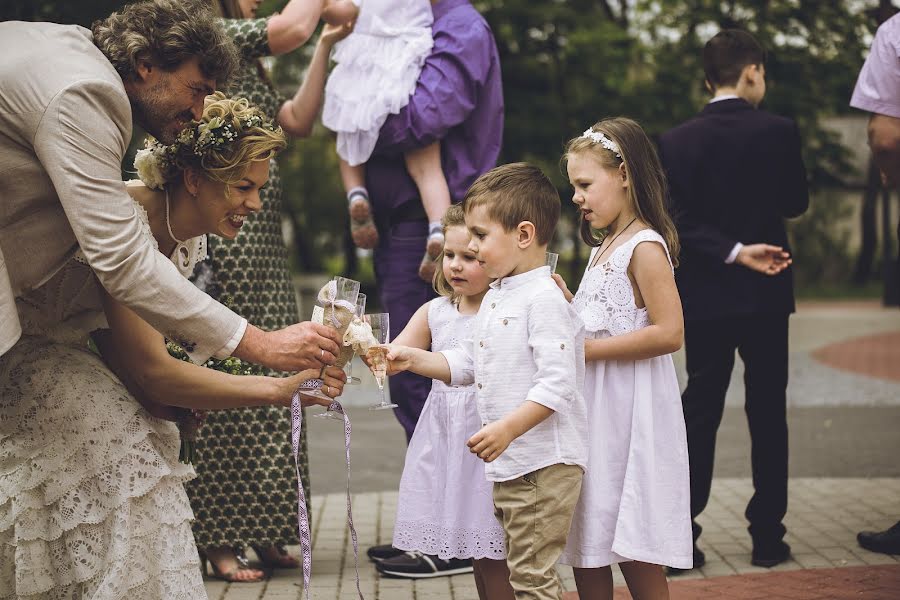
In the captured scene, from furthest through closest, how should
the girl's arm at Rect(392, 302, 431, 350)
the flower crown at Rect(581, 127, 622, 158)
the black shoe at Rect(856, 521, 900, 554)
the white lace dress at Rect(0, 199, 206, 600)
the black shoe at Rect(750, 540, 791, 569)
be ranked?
1. the black shoe at Rect(856, 521, 900, 554)
2. the black shoe at Rect(750, 540, 791, 569)
3. the girl's arm at Rect(392, 302, 431, 350)
4. the flower crown at Rect(581, 127, 622, 158)
5. the white lace dress at Rect(0, 199, 206, 600)

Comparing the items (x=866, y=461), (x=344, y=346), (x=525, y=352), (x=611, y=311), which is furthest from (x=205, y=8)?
(x=866, y=461)

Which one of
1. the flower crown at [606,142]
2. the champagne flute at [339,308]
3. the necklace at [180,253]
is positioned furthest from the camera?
the flower crown at [606,142]

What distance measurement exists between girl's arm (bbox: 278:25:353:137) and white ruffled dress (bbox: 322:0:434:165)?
0.06m

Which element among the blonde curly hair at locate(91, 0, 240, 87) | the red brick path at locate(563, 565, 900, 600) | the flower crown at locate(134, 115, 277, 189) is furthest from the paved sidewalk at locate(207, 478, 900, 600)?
the blonde curly hair at locate(91, 0, 240, 87)

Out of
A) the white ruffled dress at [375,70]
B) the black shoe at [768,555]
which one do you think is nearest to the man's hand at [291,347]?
the white ruffled dress at [375,70]

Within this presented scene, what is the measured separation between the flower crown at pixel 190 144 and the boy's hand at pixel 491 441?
1.11m

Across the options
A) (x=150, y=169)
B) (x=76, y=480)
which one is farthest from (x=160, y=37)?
Result: (x=76, y=480)

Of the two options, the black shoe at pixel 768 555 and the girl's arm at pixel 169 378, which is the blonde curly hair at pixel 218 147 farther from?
the black shoe at pixel 768 555

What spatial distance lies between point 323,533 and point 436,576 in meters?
1.04

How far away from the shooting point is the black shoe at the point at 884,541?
18.7ft

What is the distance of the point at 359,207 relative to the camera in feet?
17.7

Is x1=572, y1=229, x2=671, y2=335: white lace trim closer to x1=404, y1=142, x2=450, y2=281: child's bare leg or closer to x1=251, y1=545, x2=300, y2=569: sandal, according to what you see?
x1=404, y1=142, x2=450, y2=281: child's bare leg

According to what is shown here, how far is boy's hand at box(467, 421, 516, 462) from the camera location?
3.52m

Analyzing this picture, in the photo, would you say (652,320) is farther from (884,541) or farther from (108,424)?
(884,541)
